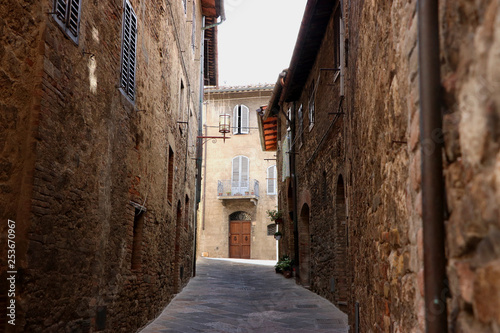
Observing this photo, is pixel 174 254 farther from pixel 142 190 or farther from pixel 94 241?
pixel 94 241

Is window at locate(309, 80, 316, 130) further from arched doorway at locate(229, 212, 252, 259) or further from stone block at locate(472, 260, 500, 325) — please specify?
arched doorway at locate(229, 212, 252, 259)

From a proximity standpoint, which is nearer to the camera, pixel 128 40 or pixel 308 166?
pixel 128 40

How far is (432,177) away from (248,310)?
7933 millimetres

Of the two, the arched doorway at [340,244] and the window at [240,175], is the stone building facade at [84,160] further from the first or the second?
the window at [240,175]

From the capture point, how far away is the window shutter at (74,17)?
471 centimetres

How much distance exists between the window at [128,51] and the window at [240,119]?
22.4 metres

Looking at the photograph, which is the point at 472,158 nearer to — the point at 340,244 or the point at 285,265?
the point at 340,244

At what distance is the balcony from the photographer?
28828 mm

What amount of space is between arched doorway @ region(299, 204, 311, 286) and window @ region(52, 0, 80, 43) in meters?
A: 9.70

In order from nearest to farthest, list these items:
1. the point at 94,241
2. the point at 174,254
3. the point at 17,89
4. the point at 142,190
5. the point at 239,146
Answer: the point at 17,89, the point at 94,241, the point at 142,190, the point at 174,254, the point at 239,146

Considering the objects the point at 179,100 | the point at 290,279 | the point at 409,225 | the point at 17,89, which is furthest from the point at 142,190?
the point at 290,279

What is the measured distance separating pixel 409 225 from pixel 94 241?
382cm

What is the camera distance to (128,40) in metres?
6.93

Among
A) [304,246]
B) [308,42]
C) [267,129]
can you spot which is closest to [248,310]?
[304,246]
